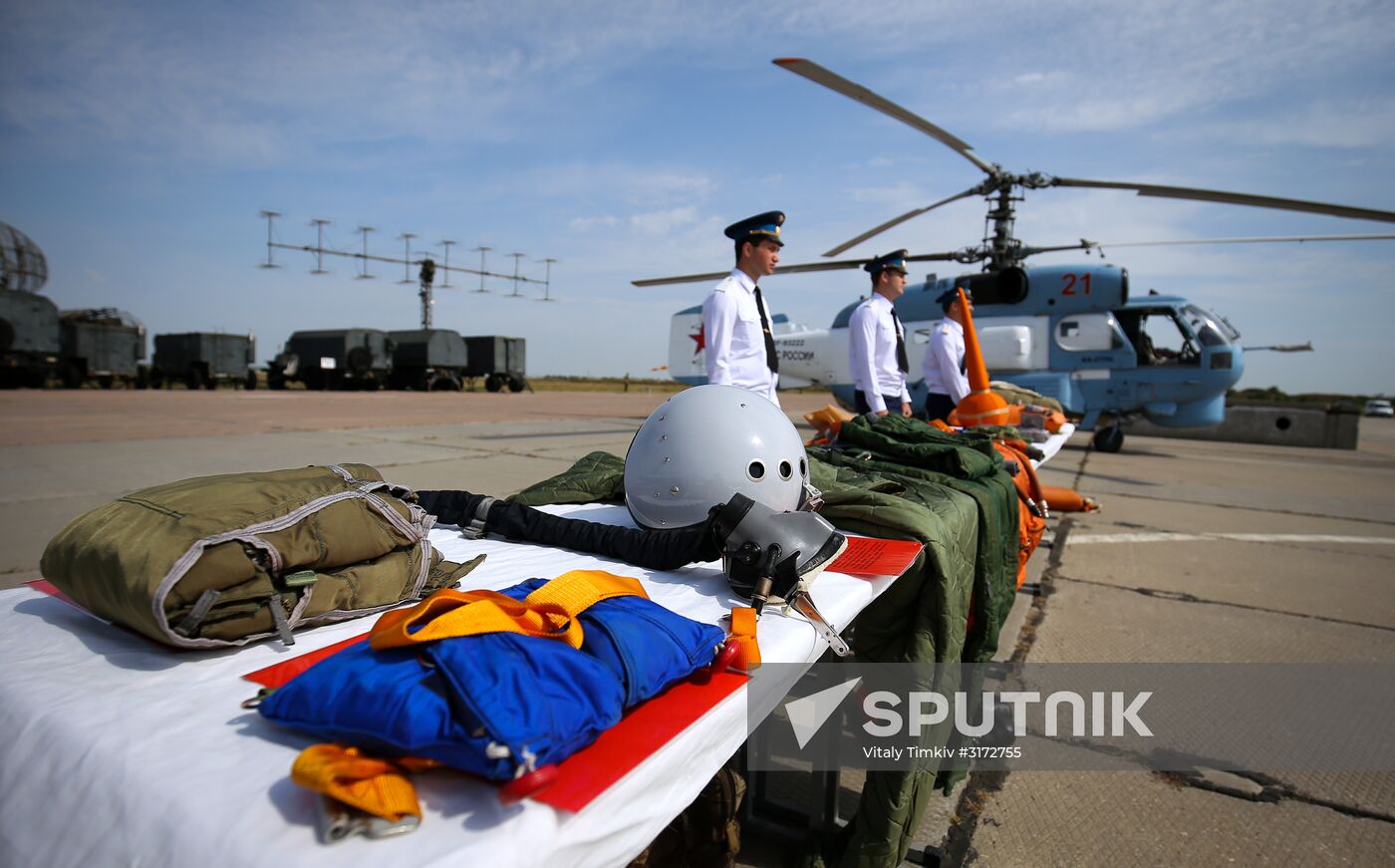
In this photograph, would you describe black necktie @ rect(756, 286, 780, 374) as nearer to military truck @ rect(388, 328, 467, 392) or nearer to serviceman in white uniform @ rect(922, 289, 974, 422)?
serviceman in white uniform @ rect(922, 289, 974, 422)

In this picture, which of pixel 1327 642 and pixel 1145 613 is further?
pixel 1145 613

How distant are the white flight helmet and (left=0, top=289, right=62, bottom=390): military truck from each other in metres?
27.2

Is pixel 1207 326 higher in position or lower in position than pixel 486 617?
higher

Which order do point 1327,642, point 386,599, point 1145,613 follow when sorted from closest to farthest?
point 386,599, point 1327,642, point 1145,613

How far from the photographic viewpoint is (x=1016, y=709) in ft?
9.20

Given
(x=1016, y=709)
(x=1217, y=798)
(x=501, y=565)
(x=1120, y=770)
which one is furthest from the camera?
(x=1016, y=709)

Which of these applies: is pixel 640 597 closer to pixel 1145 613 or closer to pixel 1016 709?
pixel 1016 709

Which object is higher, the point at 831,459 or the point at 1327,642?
the point at 831,459

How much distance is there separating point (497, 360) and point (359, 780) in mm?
33022

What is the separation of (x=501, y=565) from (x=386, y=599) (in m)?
0.38

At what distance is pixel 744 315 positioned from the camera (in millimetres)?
3629

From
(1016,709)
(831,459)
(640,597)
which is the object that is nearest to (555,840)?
(640,597)

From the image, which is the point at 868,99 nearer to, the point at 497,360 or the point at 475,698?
the point at 475,698
